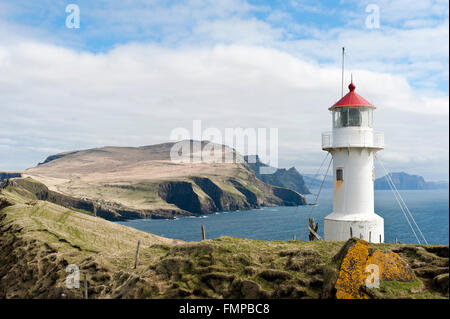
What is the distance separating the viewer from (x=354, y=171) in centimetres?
3030

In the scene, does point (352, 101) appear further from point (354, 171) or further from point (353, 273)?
point (353, 273)

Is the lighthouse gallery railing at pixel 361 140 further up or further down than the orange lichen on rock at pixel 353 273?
further up

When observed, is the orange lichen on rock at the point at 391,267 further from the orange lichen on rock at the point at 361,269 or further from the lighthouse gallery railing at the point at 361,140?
the lighthouse gallery railing at the point at 361,140

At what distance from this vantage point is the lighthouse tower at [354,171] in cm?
2984

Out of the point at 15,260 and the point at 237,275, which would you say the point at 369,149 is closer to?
the point at 237,275

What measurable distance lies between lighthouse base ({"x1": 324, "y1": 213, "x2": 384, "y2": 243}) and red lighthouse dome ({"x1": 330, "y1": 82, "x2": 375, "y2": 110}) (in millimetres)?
8421

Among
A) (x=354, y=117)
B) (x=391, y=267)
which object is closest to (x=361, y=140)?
(x=354, y=117)

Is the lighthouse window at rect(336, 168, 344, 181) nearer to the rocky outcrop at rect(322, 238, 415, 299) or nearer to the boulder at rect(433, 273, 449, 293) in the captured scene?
the rocky outcrop at rect(322, 238, 415, 299)

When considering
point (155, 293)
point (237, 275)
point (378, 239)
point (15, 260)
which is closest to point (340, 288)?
point (237, 275)

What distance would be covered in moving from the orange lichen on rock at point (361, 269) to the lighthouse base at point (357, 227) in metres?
11.2

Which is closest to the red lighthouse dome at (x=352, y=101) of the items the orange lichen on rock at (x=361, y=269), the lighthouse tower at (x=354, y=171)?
the lighthouse tower at (x=354, y=171)

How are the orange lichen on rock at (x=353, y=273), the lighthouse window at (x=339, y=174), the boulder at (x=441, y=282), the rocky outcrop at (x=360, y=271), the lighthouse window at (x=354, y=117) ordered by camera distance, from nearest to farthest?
the orange lichen on rock at (x=353, y=273)
the rocky outcrop at (x=360, y=271)
the boulder at (x=441, y=282)
the lighthouse window at (x=339, y=174)
the lighthouse window at (x=354, y=117)

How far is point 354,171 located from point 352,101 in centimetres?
538
